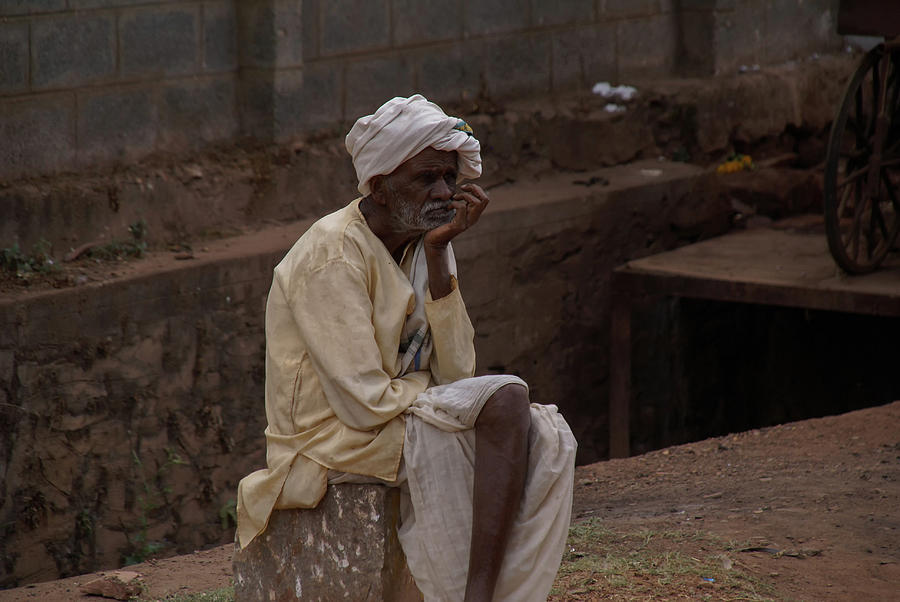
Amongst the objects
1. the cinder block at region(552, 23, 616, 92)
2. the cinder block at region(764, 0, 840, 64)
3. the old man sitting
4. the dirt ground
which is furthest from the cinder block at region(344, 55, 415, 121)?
the old man sitting

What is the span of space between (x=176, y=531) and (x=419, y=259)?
9.84 ft

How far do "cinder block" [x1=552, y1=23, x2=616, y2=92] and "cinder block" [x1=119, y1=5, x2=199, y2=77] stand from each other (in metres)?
2.77

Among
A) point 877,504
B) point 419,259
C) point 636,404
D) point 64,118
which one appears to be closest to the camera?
point 419,259

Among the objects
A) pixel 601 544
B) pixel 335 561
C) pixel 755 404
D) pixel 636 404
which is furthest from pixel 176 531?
pixel 755 404

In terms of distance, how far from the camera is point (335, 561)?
9.95 ft

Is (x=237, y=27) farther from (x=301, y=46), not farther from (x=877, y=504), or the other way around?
(x=877, y=504)

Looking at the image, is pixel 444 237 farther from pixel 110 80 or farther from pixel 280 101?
pixel 280 101

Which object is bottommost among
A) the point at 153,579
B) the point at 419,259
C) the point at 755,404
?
the point at 755,404

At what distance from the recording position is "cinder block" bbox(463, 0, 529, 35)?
7.41m

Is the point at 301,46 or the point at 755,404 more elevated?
the point at 301,46

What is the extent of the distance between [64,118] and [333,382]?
3265 millimetres

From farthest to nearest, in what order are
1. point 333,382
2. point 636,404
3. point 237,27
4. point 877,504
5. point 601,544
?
point 636,404, point 237,27, point 877,504, point 601,544, point 333,382

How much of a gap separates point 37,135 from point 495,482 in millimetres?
3573

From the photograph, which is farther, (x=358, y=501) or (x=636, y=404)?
(x=636, y=404)
